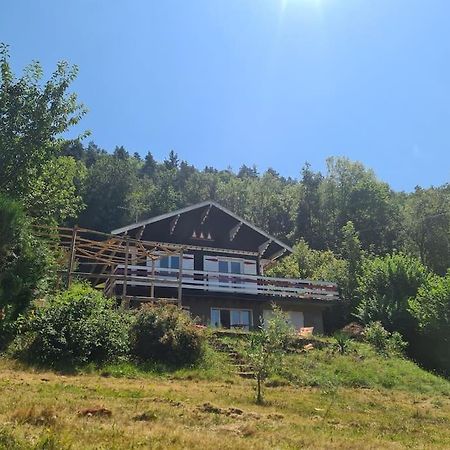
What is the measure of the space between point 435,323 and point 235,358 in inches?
428

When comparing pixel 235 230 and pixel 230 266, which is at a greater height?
pixel 235 230

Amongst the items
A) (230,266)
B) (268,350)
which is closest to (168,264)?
(230,266)

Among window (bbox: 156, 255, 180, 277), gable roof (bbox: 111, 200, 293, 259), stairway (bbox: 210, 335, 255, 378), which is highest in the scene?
gable roof (bbox: 111, 200, 293, 259)

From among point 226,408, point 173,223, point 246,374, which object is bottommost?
point 226,408

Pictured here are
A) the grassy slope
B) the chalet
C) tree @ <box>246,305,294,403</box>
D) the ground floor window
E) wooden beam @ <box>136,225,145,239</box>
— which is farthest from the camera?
wooden beam @ <box>136,225,145,239</box>

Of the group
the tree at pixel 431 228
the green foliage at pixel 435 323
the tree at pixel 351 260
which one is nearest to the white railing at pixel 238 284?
the green foliage at pixel 435 323

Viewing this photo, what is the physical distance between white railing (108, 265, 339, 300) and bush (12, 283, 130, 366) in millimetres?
9148

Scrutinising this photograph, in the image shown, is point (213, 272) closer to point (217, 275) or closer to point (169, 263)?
point (217, 275)

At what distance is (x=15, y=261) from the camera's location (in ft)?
33.7

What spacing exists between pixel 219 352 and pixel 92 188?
54545 millimetres

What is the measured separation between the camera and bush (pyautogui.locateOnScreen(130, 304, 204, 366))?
1853cm

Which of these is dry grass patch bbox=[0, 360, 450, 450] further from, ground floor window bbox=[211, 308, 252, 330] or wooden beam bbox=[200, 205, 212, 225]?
wooden beam bbox=[200, 205, 212, 225]

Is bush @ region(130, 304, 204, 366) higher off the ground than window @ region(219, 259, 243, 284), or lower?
lower

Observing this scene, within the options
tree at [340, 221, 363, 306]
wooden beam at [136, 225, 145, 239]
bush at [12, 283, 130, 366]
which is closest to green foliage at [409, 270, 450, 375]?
tree at [340, 221, 363, 306]
